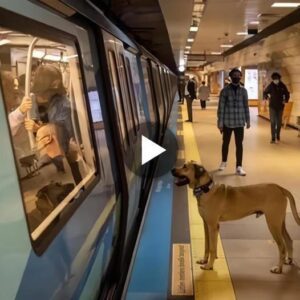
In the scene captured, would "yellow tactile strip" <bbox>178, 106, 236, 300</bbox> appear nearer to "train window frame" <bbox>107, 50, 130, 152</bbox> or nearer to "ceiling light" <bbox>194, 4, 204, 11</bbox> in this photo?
"train window frame" <bbox>107, 50, 130, 152</bbox>

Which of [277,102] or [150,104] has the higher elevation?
[150,104]

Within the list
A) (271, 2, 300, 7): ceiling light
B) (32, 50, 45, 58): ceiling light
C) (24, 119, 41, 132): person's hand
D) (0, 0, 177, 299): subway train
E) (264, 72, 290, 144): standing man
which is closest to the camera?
(0, 0, 177, 299): subway train

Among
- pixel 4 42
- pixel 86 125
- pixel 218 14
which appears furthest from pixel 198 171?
pixel 218 14

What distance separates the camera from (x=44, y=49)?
178 cm

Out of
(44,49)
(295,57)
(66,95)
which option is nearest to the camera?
(44,49)

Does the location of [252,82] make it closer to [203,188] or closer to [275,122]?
[275,122]

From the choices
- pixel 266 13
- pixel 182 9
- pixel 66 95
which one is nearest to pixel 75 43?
pixel 66 95

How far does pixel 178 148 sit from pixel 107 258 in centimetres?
719

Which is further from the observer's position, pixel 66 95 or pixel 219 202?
pixel 219 202

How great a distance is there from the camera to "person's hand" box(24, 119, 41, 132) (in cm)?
154

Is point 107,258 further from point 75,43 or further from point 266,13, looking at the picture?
point 266,13

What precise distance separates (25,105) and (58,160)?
0.40 m

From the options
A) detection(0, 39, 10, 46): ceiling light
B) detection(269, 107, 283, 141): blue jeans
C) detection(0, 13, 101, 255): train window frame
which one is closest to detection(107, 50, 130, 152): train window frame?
detection(0, 13, 101, 255): train window frame
